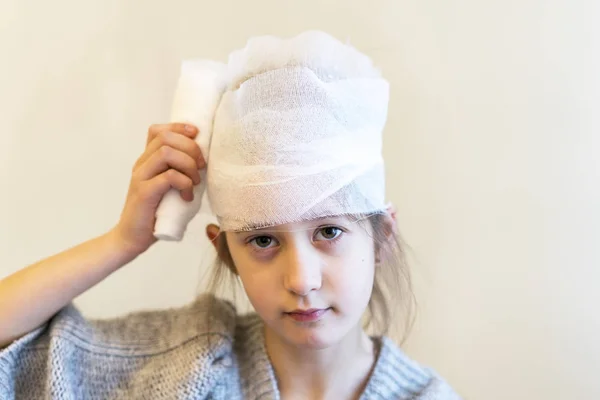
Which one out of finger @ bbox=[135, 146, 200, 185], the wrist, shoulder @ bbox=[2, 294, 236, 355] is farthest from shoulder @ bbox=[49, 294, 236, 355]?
finger @ bbox=[135, 146, 200, 185]

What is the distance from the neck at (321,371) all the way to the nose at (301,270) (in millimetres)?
177

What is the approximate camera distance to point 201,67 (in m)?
0.76

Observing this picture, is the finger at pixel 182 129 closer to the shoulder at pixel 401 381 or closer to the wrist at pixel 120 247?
the wrist at pixel 120 247

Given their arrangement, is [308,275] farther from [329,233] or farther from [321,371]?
[321,371]

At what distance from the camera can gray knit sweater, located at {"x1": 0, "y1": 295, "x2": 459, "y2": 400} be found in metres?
0.78

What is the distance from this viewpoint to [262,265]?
27.9 inches

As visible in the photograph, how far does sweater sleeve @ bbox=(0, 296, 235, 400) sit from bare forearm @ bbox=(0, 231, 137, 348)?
22 millimetres

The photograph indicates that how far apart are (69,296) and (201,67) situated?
1.13ft

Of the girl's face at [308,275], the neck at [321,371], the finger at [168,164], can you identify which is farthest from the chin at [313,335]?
the finger at [168,164]

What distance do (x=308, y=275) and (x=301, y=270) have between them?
10 millimetres

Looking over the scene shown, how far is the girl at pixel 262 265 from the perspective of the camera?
67 cm

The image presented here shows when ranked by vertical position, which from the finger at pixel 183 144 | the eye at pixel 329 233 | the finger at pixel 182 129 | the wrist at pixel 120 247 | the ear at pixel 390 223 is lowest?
the wrist at pixel 120 247

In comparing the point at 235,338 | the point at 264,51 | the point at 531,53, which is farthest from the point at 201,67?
the point at 531,53

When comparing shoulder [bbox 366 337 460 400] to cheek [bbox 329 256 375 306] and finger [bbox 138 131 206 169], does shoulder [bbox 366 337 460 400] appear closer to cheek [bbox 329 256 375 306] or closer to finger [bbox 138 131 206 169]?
cheek [bbox 329 256 375 306]
